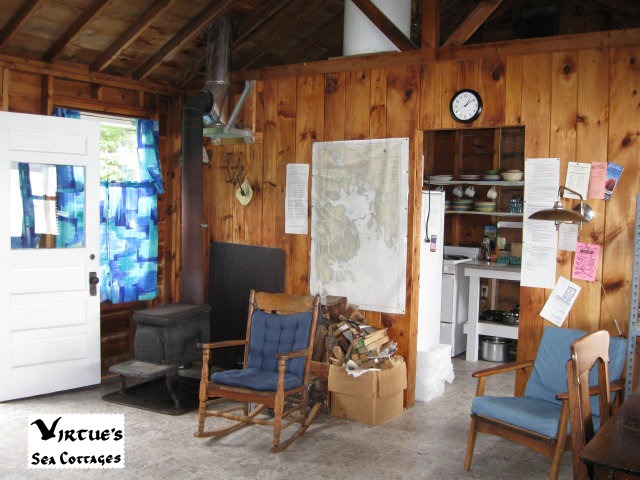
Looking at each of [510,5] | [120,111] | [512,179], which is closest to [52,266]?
[120,111]

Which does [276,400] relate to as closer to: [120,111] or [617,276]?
[617,276]

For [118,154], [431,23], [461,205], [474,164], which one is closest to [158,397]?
[118,154]

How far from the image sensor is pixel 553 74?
4203 mm

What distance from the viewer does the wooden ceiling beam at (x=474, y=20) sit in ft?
14.6

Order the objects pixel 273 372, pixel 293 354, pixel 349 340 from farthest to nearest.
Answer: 1. pixel 349 340
2. pixel 273 372
3. pixel 293 354

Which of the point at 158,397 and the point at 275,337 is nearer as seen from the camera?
the point at 275,337

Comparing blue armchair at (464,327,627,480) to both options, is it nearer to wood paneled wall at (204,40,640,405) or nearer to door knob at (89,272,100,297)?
wood paneled wall at (204,40,640,405)

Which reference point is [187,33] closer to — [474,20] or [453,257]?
[474,20]

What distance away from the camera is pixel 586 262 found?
13.5 ft

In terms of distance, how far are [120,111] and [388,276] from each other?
2.77 metres

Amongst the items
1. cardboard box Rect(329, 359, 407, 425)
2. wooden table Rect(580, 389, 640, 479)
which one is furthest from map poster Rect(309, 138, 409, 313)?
wooden table Rect(580, 389, 640, 479)

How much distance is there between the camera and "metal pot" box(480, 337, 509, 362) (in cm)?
625

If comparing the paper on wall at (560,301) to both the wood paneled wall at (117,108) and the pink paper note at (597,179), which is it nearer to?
the pink paper note at (597,179)

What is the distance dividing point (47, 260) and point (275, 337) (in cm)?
188
